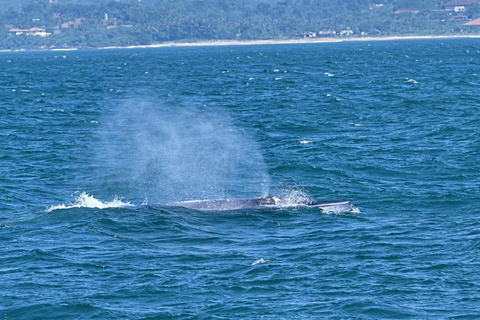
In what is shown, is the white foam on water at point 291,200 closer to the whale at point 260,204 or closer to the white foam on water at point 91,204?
the whale at point 260,204

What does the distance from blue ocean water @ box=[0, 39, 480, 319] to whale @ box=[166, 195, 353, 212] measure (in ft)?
1.53

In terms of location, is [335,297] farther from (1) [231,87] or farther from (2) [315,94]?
(1) [231,87]

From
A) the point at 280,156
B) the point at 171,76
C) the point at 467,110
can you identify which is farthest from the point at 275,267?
the point at 171,76

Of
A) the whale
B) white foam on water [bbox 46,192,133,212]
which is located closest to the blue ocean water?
white foam on water [bbox 46,192,133,212]

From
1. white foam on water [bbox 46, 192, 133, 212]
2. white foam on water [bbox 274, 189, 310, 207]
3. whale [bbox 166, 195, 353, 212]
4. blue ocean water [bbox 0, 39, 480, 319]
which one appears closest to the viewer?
blue ocean water [bbox 0, 39, 480, 319]

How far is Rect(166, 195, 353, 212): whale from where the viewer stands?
32219 mm

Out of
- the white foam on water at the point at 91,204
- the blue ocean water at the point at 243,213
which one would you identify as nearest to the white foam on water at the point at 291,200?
the blue ocean water at the point at 243,213

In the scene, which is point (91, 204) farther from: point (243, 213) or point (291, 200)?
point (291, 200)

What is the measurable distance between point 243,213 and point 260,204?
4.00ft

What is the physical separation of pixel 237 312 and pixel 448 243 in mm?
9422

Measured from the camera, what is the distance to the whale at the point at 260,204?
106 feet

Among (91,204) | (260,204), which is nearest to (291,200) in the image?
(260,204)

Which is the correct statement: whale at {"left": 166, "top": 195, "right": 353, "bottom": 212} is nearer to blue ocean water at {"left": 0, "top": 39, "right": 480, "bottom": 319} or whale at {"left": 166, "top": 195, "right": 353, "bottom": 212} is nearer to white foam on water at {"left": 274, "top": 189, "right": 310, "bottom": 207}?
white foam on water at {"left": 274, "top": 189, "right": 310, "bottom": 207}

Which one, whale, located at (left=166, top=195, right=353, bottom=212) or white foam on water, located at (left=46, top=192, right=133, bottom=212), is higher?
whale, located at (left=166, top=195, right=353, bottom=212)
